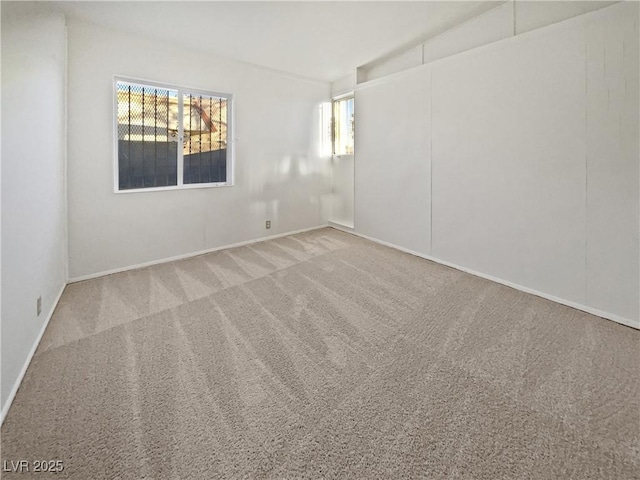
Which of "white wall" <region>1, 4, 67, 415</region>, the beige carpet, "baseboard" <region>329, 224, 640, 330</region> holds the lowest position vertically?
the beige carpet

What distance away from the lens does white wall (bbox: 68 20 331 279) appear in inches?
136

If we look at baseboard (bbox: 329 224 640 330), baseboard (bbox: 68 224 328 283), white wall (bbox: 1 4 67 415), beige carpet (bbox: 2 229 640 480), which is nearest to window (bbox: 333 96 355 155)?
baseboard (bbox: 68 224 328 283)

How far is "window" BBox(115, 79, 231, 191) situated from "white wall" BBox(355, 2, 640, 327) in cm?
239

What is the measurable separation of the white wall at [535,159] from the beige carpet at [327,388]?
1.48 ft

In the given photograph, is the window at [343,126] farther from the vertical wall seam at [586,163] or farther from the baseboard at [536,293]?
the vertical wall seam at [586,163]

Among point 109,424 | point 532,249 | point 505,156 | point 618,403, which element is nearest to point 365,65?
point 505,156

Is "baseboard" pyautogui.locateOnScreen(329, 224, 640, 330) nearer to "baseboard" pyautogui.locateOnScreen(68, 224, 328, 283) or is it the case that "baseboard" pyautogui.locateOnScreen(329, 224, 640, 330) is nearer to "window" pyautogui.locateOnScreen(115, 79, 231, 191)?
"baseboard" pyautogui.locateOnScreen(68, 224, 328, 283)

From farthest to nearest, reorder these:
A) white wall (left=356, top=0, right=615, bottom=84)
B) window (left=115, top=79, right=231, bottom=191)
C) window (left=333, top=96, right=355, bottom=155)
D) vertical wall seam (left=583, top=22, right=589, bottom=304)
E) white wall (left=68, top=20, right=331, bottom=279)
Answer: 1. window (left=333, top=96, right=355, bottom=155)
2. window (left=115, top=79, right=231, bottom=191)
3. white wall (left=68, top=20, right=331, bottom=279)
4. white wall (left=356, top=0, right=615, bottom=84)
5. vertical wall seam (left=583, top=22, right=589, bottom=304)

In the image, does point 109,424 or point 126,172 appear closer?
point 109,424

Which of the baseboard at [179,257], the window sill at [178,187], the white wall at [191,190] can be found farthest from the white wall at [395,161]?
the window sill at [178,187]

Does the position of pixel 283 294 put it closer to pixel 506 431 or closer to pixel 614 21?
pixel 506 431

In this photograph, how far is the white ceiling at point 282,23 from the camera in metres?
3.18

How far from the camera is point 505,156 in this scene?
3342 millimetres

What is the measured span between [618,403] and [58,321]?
12.0 feet
